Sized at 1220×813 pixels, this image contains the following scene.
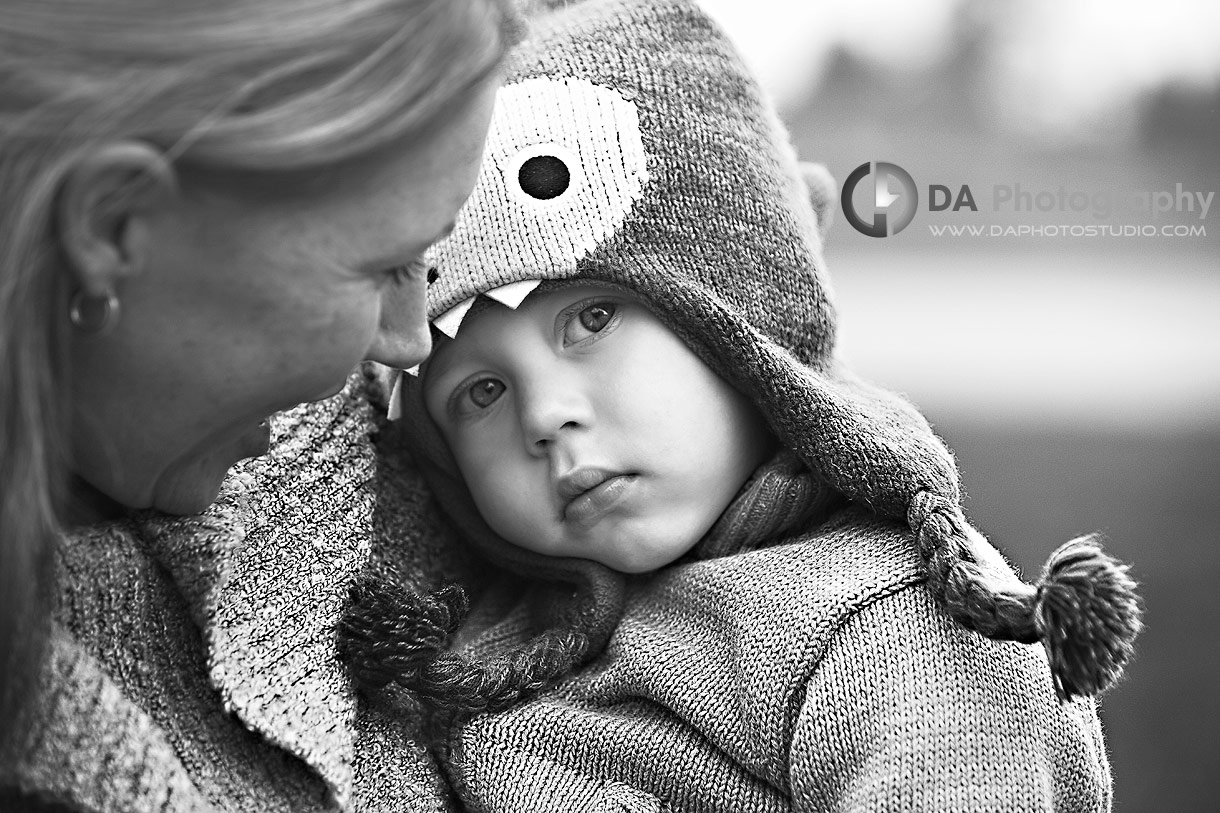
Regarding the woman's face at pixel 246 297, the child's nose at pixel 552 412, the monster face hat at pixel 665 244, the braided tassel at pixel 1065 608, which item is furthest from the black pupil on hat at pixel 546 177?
the braided tassel at pixel 1065 608

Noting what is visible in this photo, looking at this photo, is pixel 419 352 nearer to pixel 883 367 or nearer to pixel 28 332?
pixel 28 332

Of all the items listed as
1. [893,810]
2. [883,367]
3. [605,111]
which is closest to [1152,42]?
[883,367]

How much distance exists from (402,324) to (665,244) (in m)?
0.25

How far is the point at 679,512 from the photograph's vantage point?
1017mm

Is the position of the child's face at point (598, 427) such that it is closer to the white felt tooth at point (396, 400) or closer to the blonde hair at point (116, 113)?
the white felt tooth at point (396, 400)

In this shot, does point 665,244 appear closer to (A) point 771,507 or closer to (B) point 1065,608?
(A) point 771,507

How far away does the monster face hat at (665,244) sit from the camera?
983mm

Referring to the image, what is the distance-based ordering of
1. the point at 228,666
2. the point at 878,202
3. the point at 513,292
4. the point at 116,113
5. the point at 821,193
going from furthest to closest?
the point at 878,202, the point at 821,193, the point at 513,292, the point at 228,666, the point at 116,113

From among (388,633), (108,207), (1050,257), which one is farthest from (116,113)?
(1050,257)

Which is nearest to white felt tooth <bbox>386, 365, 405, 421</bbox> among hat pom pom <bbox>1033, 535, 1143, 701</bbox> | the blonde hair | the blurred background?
the blonde hair

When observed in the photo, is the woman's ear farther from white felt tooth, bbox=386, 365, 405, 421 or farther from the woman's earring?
white felt tooth, bbox=386, 365, 405, 421

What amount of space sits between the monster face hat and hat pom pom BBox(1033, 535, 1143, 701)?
0.11 m

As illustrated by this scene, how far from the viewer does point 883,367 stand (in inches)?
109

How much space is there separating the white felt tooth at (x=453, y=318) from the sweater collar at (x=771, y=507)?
25cm
